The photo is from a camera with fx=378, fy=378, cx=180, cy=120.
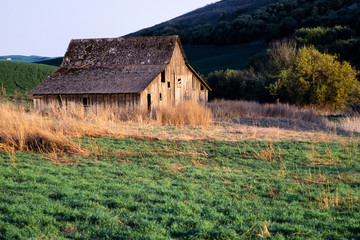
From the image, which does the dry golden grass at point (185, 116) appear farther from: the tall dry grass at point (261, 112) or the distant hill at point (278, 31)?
the distant hill at point (278, 31)

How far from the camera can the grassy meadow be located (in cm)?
620

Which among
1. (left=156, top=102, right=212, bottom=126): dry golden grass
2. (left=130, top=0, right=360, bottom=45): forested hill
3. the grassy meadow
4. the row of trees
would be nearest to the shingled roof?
(left=156, top=102, right=212, bottom=126): dry golden grass

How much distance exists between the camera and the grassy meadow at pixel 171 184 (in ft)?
20.3

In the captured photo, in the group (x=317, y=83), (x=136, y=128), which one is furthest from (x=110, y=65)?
(x=317, y=83)

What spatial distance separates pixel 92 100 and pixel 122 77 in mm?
3088

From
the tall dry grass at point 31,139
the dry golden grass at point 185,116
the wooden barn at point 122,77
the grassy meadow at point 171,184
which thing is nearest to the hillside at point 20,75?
the wooden barn at point 122,77

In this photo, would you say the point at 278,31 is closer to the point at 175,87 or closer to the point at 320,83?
the point at 320,83

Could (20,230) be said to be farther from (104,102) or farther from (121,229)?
(104,102)

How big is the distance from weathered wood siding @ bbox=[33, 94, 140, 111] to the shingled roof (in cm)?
54

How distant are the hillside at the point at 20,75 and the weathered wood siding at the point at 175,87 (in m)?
33.1

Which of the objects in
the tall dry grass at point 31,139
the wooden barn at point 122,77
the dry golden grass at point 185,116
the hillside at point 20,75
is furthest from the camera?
the hillside at point 20,75

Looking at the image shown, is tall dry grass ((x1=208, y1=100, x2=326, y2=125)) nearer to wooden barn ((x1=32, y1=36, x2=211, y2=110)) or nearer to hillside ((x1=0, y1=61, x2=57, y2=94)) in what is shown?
wooden barn ((x1=32, y1=36, x2=211, y2=110))

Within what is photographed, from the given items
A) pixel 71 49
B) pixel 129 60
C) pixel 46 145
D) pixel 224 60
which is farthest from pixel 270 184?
pixel 224 60

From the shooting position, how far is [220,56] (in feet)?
264
